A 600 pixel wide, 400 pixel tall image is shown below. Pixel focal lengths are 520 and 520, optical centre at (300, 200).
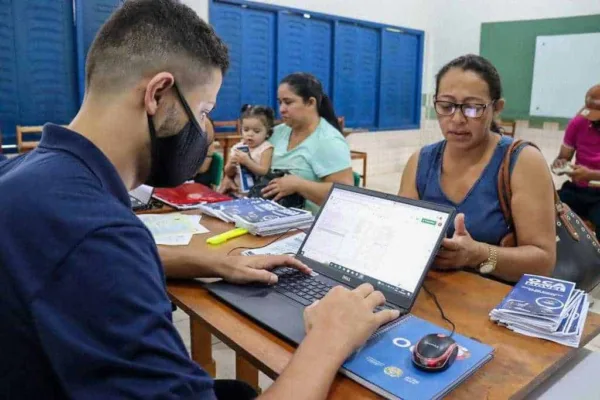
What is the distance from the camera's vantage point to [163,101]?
851 millimetres

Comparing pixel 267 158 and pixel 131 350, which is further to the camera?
pixel 267 158

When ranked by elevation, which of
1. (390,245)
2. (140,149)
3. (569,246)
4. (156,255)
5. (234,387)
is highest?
(140,149)

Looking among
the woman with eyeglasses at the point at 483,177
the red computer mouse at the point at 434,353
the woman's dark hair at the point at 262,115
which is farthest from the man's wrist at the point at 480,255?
the woman's dark hair at the point at 262,115

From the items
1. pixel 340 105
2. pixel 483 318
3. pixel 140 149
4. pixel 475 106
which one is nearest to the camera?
pixel 140 149

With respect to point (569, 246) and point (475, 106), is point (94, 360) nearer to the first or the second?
point (475, 106)

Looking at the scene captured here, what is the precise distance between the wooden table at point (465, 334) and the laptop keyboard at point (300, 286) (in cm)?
12

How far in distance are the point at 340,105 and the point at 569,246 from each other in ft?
14.3

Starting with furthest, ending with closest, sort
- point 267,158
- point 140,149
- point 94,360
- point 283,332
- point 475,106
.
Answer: point 267,158 < point 475,106 < point 283,332 < point 140,149 < point 94,360

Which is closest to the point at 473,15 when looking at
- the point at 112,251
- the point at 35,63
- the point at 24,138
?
the point at 35,63

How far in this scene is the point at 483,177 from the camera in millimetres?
1621

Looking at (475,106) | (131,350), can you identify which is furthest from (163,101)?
(475,106)

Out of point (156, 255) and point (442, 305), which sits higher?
point (156, 255)

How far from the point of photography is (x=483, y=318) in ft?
3.55

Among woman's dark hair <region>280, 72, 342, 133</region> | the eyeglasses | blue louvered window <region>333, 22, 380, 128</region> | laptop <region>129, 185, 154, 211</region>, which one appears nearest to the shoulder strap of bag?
the eyeglasses
